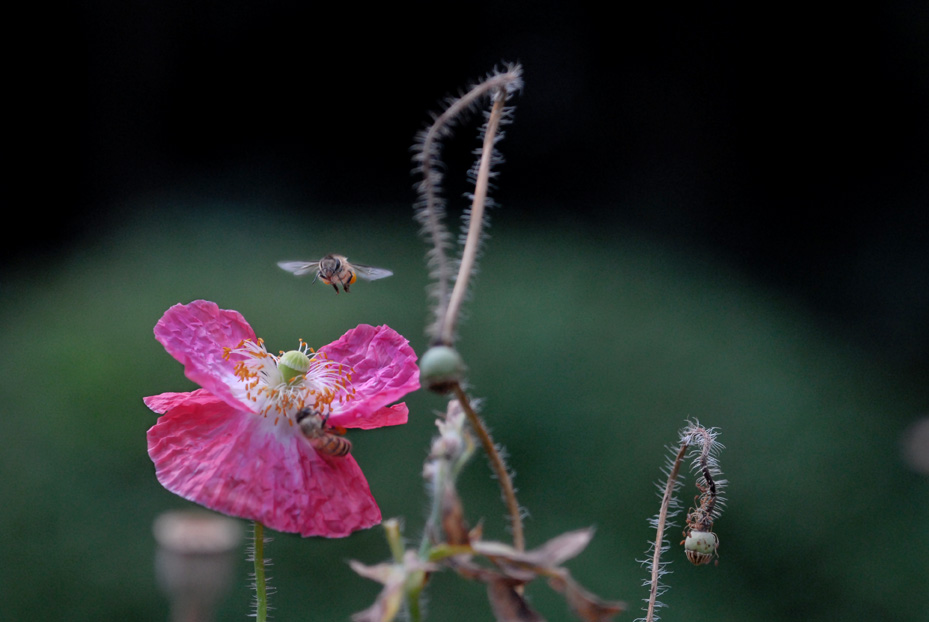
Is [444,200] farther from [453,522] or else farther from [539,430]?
[539,430]

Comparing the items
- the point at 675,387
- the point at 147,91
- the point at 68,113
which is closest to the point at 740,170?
the point at 675,387

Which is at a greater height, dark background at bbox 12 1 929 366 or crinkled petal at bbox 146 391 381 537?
crinkled petal at bbox 146 391 381 537

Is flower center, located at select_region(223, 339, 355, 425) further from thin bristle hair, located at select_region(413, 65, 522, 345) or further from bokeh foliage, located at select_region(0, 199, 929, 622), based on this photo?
bokeh foliage, located at select_region(0, 199, 929, 622)

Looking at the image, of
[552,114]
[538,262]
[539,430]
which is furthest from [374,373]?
[552,114]

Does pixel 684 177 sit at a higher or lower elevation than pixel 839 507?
higher

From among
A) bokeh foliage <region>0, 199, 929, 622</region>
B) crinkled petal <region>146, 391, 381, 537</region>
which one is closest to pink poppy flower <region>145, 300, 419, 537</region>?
crinkled petal <region>146, 391, 381, 537</region>

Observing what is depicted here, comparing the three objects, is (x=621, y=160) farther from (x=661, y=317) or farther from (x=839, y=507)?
(x=839, y=507)

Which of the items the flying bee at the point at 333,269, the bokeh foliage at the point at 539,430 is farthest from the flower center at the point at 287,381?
the bokeh foliage at the point at 539,430
